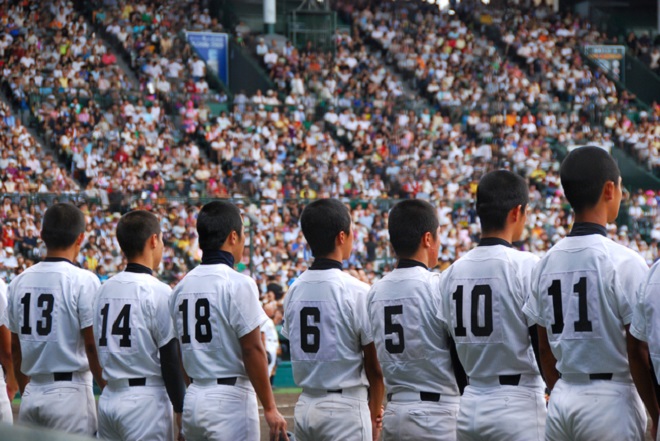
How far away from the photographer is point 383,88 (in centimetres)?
2925

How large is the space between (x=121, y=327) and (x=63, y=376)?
24.9 inches

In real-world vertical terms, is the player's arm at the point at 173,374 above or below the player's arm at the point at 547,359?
below

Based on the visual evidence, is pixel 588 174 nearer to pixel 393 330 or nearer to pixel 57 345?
pixel 393 330

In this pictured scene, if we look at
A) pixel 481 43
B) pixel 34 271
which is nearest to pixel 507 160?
pixel 481 43

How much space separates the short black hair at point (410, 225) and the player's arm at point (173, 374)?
1.41 metres

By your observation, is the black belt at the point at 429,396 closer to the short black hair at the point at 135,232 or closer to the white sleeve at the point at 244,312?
the white sleeve at the point at 244,312

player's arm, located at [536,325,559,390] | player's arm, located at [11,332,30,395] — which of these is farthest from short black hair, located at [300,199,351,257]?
player's arm, located at [11,332,30,395]

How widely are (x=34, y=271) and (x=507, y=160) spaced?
67.5 ft

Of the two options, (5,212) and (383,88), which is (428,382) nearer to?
(5,212)

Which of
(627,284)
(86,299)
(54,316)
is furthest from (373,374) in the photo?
(54,316)

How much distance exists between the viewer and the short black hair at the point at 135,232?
666 centimetres

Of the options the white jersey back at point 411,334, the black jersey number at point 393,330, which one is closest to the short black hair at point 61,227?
the white jersey back at point 411,334

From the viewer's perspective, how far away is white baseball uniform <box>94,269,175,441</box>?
6.38 m

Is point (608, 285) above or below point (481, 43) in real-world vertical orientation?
below
